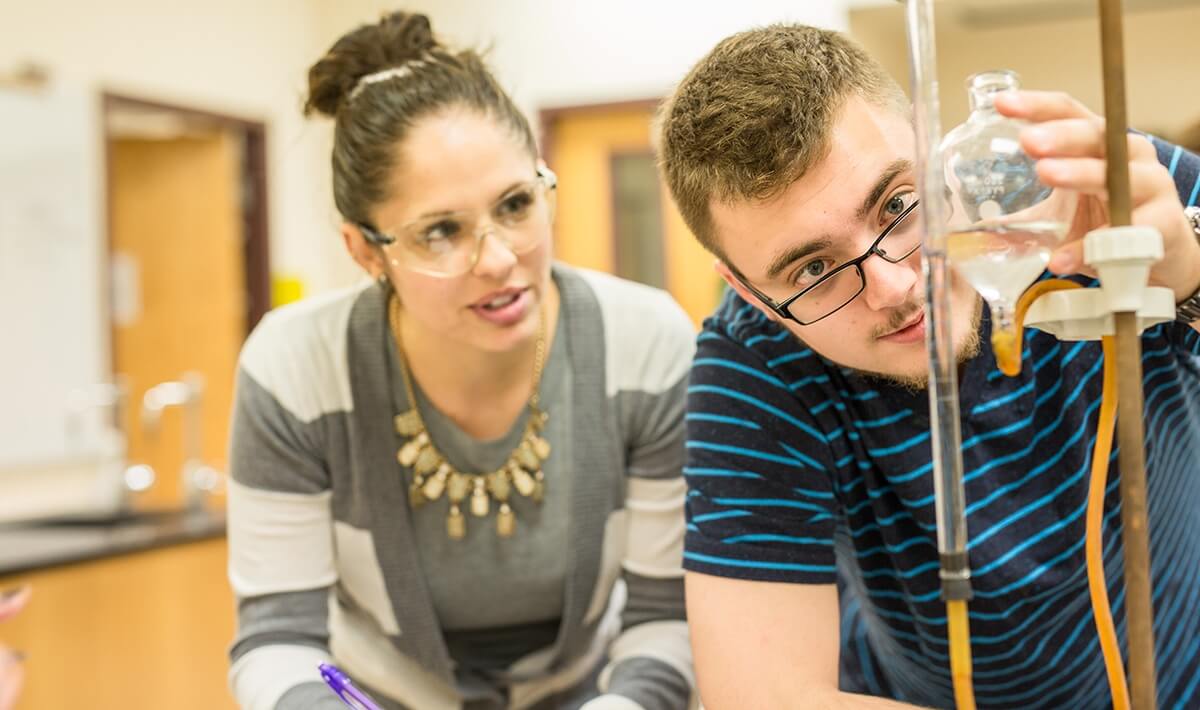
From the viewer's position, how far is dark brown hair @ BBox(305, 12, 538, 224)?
1434mm

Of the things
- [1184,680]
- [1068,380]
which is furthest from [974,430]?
[1184,680]

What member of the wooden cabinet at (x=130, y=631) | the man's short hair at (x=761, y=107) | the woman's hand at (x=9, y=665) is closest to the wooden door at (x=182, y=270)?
the wooden cabinet at (x=130, y=631)

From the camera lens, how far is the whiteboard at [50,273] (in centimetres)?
350

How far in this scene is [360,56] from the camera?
151cm

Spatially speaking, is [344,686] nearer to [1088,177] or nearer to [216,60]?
[1088,177]

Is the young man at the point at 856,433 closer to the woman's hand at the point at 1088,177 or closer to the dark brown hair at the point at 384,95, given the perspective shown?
the woman's hand at the point at 1088,177

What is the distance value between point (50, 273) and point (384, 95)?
2.63 metres

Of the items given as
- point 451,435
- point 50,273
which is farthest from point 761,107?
point 50,273

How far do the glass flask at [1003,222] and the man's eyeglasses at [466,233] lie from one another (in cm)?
72

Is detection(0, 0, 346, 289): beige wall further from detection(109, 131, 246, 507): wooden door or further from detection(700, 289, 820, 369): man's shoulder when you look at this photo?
detection(700, 289, 820, 369): man's shoulder

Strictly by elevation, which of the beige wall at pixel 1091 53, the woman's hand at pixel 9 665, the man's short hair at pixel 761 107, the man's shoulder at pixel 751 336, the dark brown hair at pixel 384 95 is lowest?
the woman's hand at pixel 9 665

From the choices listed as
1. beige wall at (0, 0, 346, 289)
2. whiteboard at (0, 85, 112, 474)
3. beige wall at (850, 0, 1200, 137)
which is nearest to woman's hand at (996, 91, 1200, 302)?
beige wall at (0, 0, 346, 289)

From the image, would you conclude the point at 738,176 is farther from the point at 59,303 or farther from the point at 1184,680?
→ the point at 59,303

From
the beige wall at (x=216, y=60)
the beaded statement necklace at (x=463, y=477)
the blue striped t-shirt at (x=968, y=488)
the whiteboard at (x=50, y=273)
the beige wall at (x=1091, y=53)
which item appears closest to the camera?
the blue striped t-shirt at (x=968, y=488)
